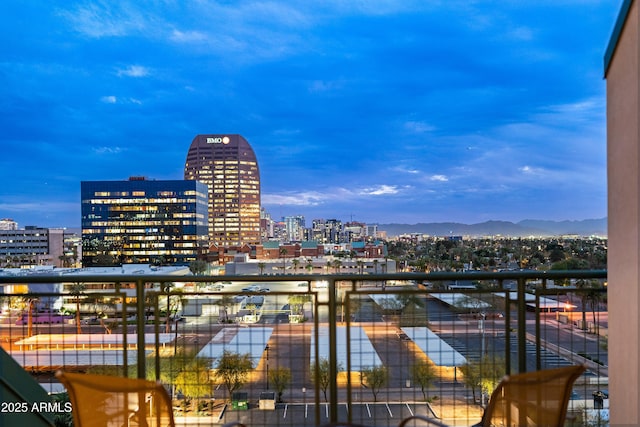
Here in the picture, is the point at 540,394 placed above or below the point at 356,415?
above

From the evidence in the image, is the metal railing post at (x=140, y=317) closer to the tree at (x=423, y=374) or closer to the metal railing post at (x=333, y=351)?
the metal railing post at (x=333, y=351)

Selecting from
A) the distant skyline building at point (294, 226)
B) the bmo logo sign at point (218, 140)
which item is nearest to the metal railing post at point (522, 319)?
the bmo logo sign at point (218, 140)

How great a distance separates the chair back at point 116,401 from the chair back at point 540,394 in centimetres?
154

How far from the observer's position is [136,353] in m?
2.81

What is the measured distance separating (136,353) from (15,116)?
115077 mm

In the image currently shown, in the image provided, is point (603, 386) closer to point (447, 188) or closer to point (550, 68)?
point (447, 188)

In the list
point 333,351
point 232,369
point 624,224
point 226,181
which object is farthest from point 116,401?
point 226,181

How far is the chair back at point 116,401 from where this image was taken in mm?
1720

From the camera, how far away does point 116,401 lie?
179 centimetres

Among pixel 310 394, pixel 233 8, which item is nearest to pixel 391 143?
pixel 233 8

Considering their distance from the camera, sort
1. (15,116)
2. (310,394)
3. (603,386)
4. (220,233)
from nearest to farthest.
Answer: (603,386)
(310,394)
(15,116)
(220,233)

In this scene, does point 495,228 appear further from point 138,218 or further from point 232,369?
point 232,369

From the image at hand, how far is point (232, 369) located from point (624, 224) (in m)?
3.88

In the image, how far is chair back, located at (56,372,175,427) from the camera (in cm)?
172
